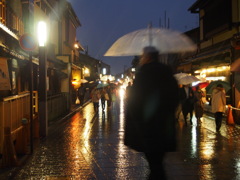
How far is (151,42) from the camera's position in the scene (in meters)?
6.97

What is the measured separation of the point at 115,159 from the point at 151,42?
2983mm

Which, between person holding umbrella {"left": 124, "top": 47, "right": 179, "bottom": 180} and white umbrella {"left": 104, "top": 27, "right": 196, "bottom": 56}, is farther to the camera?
white umbrella {"left": 104, "top": 27, "right": 196, "bottom": 56}

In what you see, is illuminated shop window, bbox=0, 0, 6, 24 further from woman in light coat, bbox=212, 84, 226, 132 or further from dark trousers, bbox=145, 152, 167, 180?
dark trousers, bbox=145, 152, 167, 180

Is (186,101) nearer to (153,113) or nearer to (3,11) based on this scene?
(3,11)

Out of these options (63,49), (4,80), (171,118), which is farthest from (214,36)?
(171,118)

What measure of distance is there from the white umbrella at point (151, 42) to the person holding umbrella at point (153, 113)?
6.85 ft

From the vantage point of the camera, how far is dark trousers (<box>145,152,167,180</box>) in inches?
182

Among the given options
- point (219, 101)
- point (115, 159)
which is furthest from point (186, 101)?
point (115, 159)

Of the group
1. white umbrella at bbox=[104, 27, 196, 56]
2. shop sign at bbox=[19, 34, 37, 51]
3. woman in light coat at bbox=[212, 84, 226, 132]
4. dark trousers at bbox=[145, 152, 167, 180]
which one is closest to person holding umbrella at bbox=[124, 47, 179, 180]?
dark trousers at bbox=[145, 152, 167, 180]

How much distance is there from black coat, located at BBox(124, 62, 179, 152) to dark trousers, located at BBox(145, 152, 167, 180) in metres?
0.11

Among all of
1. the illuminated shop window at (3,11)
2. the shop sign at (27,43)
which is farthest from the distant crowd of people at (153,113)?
the illuminated shop window at (3,11)

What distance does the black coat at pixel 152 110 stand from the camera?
15.0 ft

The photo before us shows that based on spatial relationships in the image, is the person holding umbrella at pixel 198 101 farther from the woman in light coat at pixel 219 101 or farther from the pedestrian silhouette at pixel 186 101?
the woman in light coat at pixel 219 101

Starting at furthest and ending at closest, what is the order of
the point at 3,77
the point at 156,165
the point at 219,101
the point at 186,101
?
the point at 186,101
the point at 219,101
the point at 3,77
the point at 156,165
